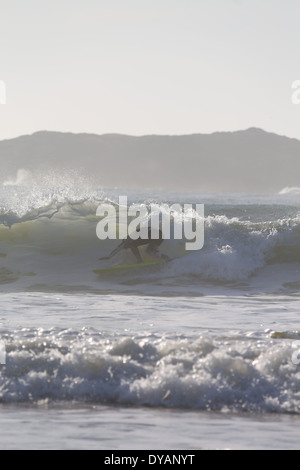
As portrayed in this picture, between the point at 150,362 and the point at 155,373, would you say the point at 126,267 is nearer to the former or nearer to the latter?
the point at 150,362

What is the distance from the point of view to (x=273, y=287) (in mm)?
16688

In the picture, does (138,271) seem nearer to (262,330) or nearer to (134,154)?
(262,330)

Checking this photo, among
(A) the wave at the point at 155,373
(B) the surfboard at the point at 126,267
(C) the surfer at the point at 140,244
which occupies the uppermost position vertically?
(C) the surfer at the point at 140,244

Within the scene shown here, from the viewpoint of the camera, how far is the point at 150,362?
8648 millimetres

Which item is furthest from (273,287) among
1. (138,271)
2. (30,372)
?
(30,372)

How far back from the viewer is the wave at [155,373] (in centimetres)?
787

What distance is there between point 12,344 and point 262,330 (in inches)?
123

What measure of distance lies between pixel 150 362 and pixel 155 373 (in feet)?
1.13

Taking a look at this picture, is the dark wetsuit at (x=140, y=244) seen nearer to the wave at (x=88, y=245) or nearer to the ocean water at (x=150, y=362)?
the wave at (x=88, y=245)

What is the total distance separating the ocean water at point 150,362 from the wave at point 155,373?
1 cm

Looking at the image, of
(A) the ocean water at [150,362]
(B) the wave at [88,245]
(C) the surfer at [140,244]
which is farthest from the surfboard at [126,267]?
(C) the surfer at [140,244]

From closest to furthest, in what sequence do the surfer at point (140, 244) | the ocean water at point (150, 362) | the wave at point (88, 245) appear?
1. the ocean water at point (150, 362)
2. the wave at point (88, 245)
3. the surfer at point (140, 244)

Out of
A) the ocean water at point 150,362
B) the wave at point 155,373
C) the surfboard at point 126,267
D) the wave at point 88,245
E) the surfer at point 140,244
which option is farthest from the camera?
the surfer at point 140,244

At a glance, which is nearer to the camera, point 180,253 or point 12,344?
point 12,344
